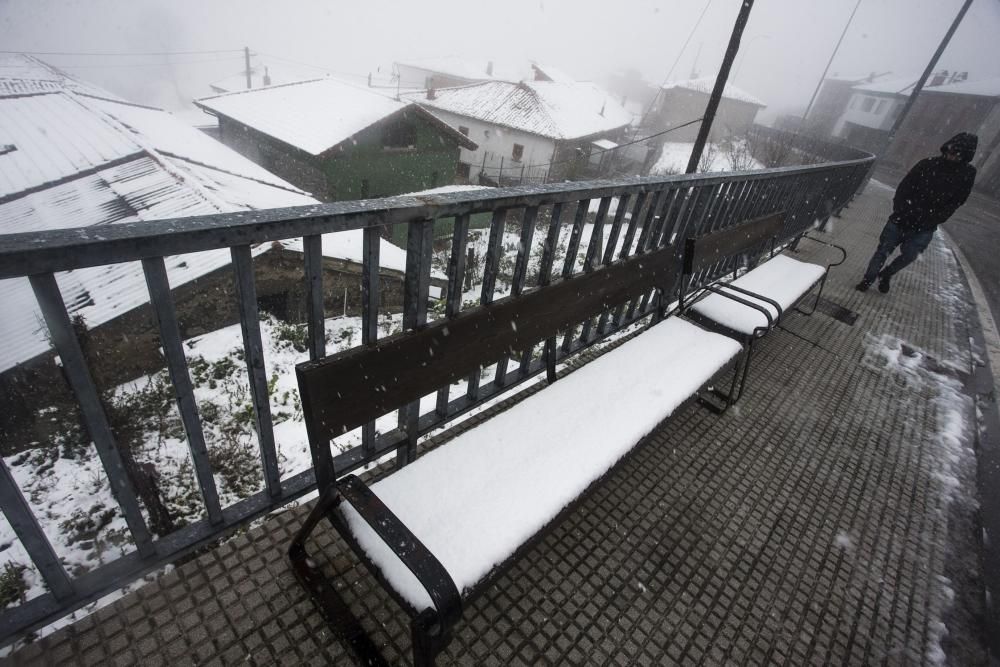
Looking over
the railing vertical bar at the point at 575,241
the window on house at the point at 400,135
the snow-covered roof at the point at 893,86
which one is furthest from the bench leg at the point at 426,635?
the snow-covered roof at the point at 893,86

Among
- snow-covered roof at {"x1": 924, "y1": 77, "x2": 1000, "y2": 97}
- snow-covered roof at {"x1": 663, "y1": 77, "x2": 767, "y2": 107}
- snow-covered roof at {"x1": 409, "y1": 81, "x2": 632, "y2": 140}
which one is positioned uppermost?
snow-covered roof at {"x1": 924, "y1": 77, "x2": 1000, "y2": 97}

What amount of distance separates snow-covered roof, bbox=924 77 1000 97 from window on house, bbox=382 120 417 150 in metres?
39.1

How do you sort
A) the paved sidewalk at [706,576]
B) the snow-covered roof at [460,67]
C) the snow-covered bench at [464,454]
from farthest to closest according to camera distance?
1. the snow-covered roof at [460,67]
2. the paved sidewalk at [706,576]
3. the snow-covered bench at [464,454]

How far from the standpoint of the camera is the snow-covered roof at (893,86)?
42747 mm

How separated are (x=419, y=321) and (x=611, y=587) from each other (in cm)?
138

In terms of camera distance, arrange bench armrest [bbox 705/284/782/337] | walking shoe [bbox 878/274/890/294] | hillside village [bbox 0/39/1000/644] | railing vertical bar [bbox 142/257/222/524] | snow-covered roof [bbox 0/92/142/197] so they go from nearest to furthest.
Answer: railing vertical bar [bbox 142/257/222/524]
bench armrest [bbox 705/284/782/337]
hillside village [bbox 0/39/1000/644]
walking shoe [bbox 878/274/890/294]
snow-covered roof [bbox 0/92/142/197]

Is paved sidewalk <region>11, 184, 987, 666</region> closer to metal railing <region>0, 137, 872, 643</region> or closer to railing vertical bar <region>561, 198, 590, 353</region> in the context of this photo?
metal railing <region>0, 137, 872, 643</region>

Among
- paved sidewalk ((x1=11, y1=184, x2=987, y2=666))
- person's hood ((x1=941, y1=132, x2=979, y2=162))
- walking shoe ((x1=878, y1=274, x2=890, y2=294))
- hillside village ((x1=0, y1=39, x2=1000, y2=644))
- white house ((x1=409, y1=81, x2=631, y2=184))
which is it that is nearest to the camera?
paved sidewalk ((x1=11, y1=184, x2=987, y2=666))

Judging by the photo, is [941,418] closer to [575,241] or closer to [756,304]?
[756,304]

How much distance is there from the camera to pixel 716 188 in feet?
10.2

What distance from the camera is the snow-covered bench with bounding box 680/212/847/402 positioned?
3.01 meters

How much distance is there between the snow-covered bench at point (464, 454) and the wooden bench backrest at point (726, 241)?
40.2 inches

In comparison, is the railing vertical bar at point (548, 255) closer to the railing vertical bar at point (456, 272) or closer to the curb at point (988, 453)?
the railing vertical bar at point (456, 272)

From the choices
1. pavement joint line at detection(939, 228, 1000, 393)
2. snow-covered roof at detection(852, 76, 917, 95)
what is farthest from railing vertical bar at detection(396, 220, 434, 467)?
snow-covered roof at detection(852, 76, 917, 95)
